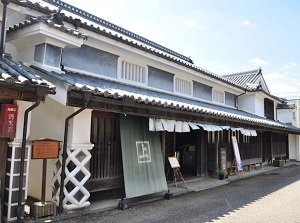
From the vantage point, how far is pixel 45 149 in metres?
6.58

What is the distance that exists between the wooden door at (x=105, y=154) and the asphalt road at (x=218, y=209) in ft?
3.42

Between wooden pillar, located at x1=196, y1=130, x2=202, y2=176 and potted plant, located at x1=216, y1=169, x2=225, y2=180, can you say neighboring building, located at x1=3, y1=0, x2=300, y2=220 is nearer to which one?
wooden pillar, located at x1=196, y1=130, x2=202, y2=176

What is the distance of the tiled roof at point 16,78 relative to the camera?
4941 mm

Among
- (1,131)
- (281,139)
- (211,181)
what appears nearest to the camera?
(1,131)

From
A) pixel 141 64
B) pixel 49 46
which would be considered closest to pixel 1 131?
pixel 49 46

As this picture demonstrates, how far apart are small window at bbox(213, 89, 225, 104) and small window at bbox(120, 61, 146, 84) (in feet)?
24.4

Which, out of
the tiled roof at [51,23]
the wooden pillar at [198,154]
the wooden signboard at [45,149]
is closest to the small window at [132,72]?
the tiled roof at [51,23]

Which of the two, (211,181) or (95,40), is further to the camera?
(211,181)

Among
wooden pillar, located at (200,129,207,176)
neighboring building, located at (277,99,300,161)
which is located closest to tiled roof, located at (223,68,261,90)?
neighboring building, located at (277,99,300,161)

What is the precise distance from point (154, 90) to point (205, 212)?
6.23 meters

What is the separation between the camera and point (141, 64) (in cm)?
1167

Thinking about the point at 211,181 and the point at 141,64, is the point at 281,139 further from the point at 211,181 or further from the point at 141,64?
the point at 141,64

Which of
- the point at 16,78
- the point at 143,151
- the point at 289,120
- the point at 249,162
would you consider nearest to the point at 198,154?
the point at 249,162

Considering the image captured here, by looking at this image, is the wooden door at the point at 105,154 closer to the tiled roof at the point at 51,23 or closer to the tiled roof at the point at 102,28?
the tiled roof at the point at 51,23
